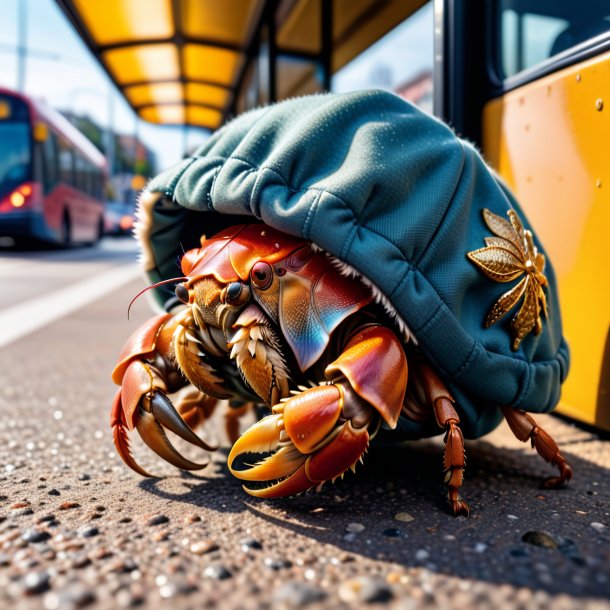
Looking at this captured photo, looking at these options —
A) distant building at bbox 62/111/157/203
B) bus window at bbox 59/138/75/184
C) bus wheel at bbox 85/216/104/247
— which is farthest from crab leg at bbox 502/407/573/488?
distant building at bbox 62/111/157/203

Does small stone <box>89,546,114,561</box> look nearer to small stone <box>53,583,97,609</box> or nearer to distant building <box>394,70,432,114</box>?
small stone <box>53,583,97,609</box>

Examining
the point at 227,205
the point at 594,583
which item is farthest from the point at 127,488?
the point at 594,583

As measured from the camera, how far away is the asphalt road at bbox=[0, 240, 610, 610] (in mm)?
1089

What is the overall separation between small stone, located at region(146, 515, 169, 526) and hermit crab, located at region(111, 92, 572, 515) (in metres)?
0.17

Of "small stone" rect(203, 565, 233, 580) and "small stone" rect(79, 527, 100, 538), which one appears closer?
"small stone" rect(203, 565, 233, 580)

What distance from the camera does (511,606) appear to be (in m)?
1.04

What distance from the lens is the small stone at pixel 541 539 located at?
4.26ft

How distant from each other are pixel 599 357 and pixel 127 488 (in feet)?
5.02

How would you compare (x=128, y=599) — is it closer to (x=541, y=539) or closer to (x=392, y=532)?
(x=392, y=532)

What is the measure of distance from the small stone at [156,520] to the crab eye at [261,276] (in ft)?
1.84

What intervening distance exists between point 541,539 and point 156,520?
822mm

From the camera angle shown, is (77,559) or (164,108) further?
(164,108)

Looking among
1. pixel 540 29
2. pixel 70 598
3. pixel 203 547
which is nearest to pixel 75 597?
pixel 70 598

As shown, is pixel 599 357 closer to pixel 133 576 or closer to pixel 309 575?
pixel 309 575
